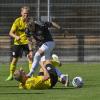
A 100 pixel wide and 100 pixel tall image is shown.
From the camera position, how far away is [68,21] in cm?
2658

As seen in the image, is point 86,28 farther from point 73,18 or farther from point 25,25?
point 25,25

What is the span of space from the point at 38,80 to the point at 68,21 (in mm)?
12159

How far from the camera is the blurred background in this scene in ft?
85.6

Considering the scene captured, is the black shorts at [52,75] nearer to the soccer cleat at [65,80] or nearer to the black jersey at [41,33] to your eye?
the soccer cleat at [65,80]

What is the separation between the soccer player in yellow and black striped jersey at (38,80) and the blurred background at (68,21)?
1111cm

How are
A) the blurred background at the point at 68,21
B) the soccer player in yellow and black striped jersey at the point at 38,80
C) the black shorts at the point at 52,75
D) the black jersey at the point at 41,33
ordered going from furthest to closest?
the blurred background at the point at 68,21
the black jersey at the point at 41,33
the black shorts at the point at 52,75
the soccer player in yellow and black striped jersey at the point at 38,80

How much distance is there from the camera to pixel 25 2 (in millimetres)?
26406

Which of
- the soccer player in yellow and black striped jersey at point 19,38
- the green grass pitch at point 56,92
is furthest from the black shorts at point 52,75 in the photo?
the soccer player in yellow and black striped jersey at point 19,38

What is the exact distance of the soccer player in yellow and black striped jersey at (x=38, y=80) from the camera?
14.6 meters

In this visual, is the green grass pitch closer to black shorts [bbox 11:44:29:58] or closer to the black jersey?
black shorts [bbox 11:44:29:58]

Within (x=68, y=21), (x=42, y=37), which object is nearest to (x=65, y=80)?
(x=42, y=37)

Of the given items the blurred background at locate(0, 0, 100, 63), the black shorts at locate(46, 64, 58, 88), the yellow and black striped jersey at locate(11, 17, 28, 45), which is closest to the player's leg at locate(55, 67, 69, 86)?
the black shorts at locate(46, 64, 58, 88)

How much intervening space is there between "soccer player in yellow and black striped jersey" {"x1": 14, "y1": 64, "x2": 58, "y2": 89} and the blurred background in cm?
1111

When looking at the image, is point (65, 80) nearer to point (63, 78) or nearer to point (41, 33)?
point (63, 78)
